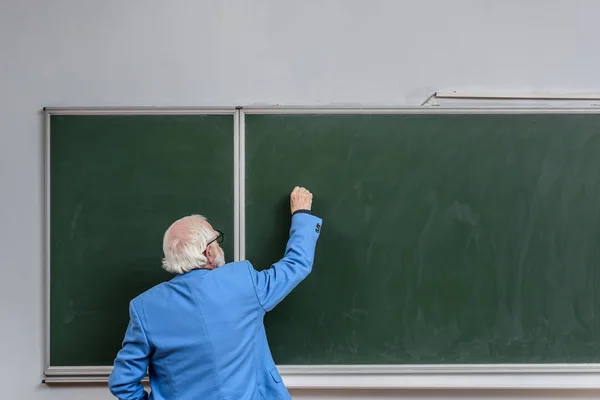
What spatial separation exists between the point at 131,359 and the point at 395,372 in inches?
47.1

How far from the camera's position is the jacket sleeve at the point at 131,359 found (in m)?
1.55

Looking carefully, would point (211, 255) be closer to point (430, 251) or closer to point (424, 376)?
point (430, 251)

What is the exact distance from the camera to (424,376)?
2082mm

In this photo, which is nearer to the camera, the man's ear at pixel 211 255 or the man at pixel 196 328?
Result: the man at pixel 196 328

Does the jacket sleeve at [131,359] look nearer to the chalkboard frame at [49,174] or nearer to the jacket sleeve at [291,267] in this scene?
the jacket sleeve at [291,267]

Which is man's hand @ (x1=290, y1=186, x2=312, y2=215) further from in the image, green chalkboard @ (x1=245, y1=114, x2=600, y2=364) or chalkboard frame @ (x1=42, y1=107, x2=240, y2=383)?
chalkboard frame @ (x1=42, y1=107, x2=240, y2=383)

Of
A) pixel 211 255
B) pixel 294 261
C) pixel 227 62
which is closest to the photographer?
pixel 211 255

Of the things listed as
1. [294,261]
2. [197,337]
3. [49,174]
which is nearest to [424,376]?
[294,261]

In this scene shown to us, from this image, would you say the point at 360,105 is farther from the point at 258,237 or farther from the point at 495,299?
the point at 495,299

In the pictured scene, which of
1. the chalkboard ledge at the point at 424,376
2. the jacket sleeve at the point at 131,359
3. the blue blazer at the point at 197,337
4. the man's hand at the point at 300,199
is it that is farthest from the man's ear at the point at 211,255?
the chalkboard ledge at the point at 424,376

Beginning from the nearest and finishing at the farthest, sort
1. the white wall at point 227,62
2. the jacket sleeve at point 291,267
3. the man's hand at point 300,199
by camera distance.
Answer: the jacket sleeve at point 291,267
the man's hand at point 300,199
the white wall at point 227,62

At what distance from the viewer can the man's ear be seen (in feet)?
5.54

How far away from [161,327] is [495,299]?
4.97 ft

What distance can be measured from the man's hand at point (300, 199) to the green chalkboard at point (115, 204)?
297 millimetres
